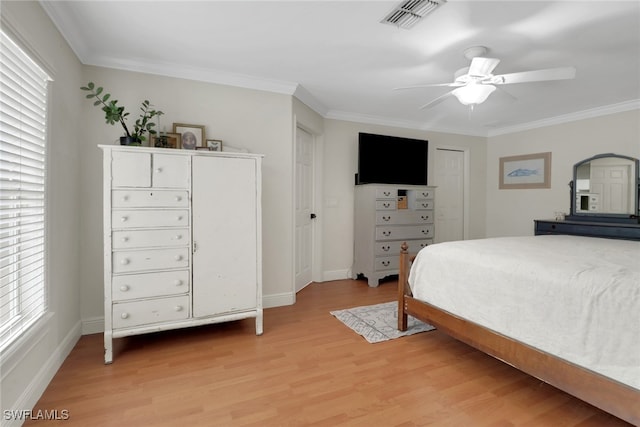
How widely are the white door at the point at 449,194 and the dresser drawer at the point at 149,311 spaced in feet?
14.0

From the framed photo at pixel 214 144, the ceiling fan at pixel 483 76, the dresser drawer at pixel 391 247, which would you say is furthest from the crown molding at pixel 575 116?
the framed photo at pixel 214 144

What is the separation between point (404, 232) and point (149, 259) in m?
3.21

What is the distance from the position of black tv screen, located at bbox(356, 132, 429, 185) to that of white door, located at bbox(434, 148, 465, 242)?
604 millimetres

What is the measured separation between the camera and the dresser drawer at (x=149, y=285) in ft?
7.27

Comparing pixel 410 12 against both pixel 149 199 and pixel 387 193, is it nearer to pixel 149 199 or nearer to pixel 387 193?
pixel 149 199

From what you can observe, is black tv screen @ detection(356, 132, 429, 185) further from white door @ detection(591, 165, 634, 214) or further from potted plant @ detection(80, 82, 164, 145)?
potted plant @ detection(80, 82, 164, 145)

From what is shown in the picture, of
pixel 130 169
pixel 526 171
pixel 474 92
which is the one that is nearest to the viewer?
pixel 130 169

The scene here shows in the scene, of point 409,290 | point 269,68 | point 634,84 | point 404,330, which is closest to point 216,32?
point 269,68

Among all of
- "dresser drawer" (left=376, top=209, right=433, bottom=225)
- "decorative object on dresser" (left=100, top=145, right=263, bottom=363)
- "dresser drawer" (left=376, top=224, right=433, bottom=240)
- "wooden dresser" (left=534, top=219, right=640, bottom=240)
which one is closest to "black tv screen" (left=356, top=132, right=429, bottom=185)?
"dresser drawer" (left=376, top=209, right=433, bottom=225)

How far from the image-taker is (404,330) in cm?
271

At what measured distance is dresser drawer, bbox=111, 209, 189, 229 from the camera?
7.23ft

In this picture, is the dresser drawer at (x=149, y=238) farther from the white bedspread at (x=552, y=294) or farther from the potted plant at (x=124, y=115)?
the white bedspread at (x=552, y=294)

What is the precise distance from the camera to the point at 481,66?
2.33 metres

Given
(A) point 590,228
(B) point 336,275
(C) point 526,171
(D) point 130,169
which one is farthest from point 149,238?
(C) point 526,171
